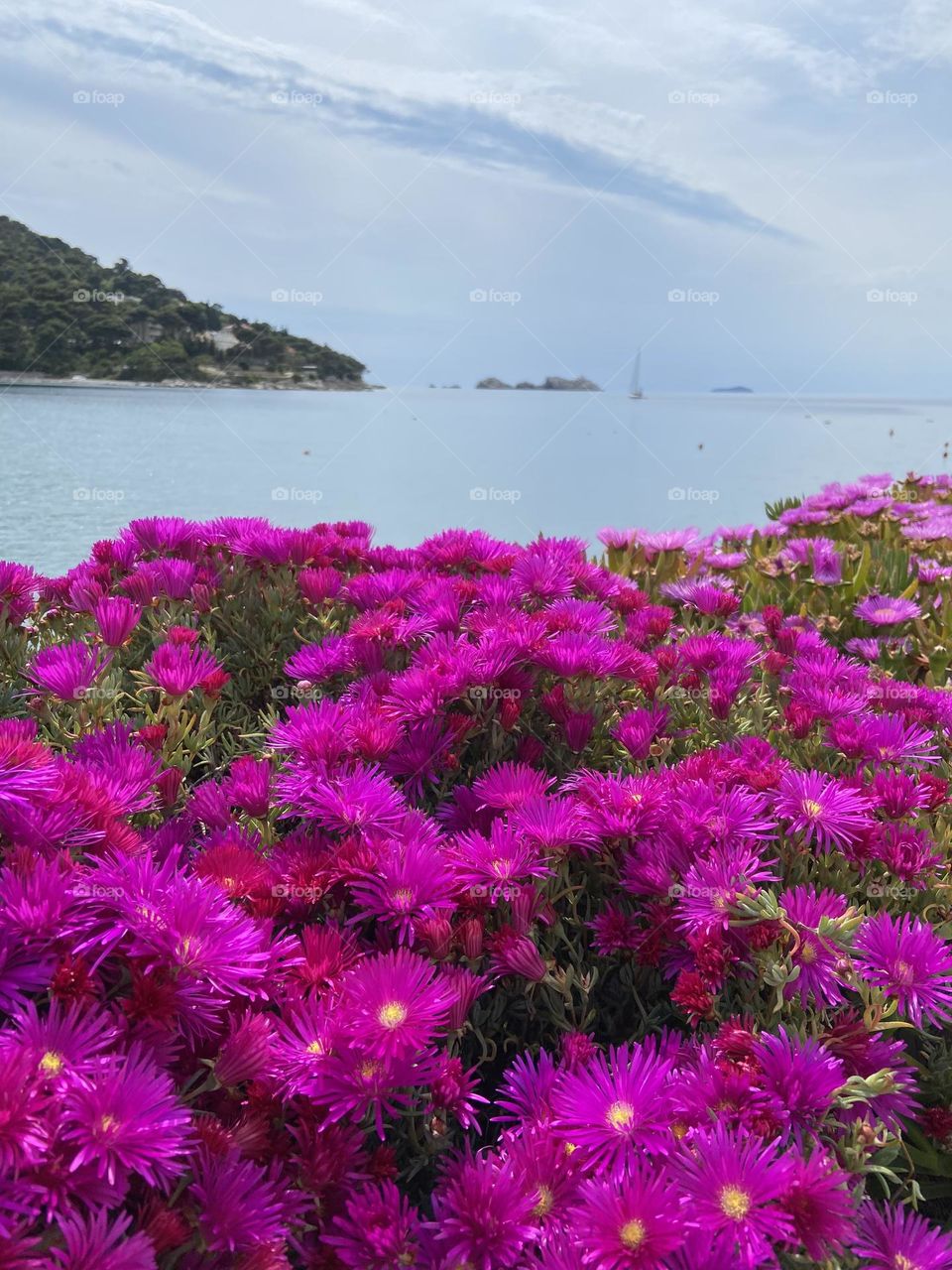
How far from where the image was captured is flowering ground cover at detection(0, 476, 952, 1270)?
0.94 m

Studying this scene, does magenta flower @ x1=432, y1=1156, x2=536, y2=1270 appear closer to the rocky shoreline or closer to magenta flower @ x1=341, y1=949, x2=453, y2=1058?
magenta flower @ x1=341, y1=949, x2=453, y2=1058

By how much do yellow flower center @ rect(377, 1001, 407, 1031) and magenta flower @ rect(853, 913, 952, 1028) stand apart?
2.05ft

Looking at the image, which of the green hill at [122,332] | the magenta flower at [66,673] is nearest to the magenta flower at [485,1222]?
the magenta flower at [66,673]

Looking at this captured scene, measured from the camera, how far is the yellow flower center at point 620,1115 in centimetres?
107

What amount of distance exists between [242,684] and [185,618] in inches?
9.2

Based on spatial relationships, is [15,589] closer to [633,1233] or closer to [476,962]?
[476,962]

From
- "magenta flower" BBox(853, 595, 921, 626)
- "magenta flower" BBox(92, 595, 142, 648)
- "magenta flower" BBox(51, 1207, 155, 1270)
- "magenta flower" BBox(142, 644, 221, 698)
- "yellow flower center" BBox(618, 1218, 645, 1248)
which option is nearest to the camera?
"magenta flower" BBox(51, 1207, 155, 1270)

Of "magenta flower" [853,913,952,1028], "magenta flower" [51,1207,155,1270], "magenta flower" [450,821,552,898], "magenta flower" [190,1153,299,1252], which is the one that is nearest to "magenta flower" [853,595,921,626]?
"magenta flower" [853,913,952,1028]

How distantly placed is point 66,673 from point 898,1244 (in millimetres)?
1688

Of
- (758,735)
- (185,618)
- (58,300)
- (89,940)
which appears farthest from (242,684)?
(58,300)

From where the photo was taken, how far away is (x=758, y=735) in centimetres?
209

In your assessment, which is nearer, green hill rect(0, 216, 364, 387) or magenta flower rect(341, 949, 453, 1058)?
magenta flower rect(341, 949, 453, 1058)

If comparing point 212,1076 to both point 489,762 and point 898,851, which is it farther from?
A: point 898,851

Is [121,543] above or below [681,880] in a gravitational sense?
above
